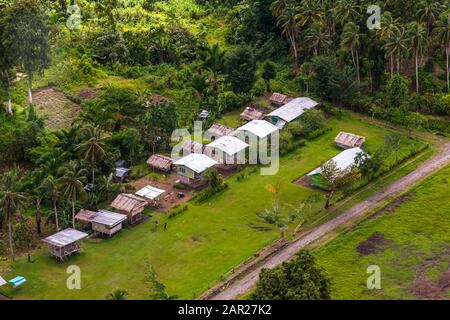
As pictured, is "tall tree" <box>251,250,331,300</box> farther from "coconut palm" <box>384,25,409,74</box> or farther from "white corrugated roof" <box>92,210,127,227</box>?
"coconut palm" <box>384,25,409,74</box>

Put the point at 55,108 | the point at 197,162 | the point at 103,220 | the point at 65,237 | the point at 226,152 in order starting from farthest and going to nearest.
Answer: the point at 55,108
the point at 226,152
the point at 197,162
the point at 103,220
the point at 65,237

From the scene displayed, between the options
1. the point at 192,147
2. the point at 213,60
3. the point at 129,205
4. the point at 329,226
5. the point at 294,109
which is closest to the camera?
the point at 329,226

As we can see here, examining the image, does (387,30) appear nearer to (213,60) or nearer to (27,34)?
(213,60)

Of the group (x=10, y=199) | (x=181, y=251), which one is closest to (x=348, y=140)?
(x=181, y=251)

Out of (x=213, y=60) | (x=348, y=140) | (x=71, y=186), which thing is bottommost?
(x=348, y=140)

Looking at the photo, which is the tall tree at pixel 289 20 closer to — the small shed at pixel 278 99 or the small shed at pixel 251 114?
the small shed at pixel 278 99

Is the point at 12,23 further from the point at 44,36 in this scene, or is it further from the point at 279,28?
the point at 279,28
